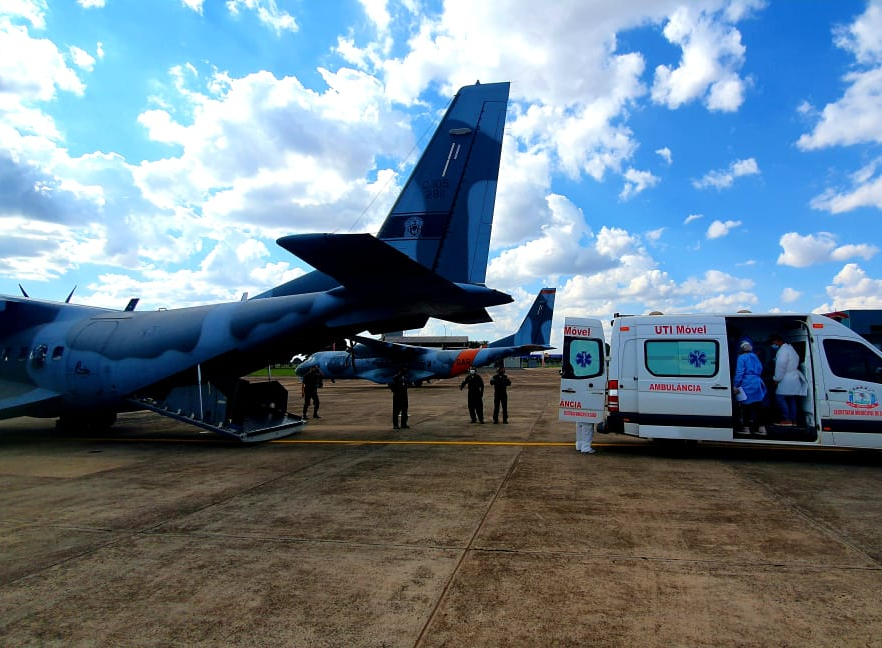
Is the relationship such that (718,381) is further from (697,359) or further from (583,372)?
(583,372)

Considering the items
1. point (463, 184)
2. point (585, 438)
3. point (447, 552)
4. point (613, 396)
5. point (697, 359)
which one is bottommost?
point (447, 552)

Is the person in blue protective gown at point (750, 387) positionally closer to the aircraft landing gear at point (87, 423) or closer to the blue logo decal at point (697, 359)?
the blue logo decal at point (697, 359)

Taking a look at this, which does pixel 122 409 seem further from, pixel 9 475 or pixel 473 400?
pixel 473 400

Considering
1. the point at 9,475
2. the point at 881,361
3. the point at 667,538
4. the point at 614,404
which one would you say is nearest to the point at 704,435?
the point at 614,404

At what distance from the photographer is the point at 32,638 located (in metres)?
3.48

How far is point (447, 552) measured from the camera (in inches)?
191

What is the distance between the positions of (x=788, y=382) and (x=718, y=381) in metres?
1.33

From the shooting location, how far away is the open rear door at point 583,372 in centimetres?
1011

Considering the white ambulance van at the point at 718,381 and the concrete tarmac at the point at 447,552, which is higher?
the white ambulance van at the point at 718,381

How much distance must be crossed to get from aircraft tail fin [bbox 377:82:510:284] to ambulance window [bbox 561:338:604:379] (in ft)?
7.49

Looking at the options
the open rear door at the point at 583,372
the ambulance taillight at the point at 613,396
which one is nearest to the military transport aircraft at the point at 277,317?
the open rear door at the point at 583,372

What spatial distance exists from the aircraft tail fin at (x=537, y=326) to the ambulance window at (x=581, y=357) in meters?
21.8

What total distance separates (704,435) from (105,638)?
360 inches

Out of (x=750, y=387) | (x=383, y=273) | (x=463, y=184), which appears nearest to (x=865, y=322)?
(x=750, y=387)
